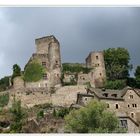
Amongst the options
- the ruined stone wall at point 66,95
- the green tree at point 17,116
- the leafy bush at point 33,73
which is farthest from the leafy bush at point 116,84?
the green tree at point 17,116

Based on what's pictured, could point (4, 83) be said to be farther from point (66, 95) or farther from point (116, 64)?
point (116, 64)

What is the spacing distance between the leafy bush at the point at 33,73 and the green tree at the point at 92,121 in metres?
8.80

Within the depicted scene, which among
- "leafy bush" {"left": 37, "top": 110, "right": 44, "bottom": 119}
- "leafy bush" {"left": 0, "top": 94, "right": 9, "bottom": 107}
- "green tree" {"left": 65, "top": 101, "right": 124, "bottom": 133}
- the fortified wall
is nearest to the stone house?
the fortified wall

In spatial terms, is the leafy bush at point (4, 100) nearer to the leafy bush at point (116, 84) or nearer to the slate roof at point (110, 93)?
the slate roof at point (110, 93)

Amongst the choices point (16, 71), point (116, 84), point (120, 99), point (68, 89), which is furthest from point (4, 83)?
point (120, 99)

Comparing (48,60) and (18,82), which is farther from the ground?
(48,60)

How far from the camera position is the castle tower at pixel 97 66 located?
35.4 m

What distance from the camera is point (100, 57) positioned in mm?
36562

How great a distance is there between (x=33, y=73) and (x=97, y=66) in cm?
384

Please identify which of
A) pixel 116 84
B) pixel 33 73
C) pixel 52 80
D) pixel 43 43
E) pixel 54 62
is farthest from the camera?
pixel 54 62

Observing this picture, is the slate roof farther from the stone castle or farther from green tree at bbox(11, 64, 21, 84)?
green tree at bbox(11, 64, 21, 84)

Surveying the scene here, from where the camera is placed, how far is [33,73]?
35.1 metres

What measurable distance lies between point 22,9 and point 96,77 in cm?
1046
